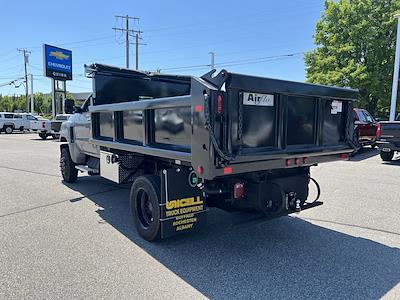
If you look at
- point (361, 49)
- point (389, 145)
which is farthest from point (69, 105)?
point (361, 49)

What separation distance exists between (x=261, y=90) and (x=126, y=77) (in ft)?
12.3

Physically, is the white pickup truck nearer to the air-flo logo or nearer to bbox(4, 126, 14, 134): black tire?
bbox(4, 126, 14, 134): black tire

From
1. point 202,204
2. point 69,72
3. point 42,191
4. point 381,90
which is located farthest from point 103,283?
point 69,72

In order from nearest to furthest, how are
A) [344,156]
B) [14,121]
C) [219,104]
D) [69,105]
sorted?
[219,104]
[344,156]
[69,105]
[14,121]

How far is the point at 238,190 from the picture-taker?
12.7ft

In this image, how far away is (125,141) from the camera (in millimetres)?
4895

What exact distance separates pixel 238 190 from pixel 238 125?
89 cm

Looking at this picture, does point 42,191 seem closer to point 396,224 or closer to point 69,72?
point 396,224

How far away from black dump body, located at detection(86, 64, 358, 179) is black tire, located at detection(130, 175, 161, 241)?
409 millimetres

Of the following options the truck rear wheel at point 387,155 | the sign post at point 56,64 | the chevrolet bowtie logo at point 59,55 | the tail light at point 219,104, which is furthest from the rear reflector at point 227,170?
the chevrolet bowtie logo at point 59,55

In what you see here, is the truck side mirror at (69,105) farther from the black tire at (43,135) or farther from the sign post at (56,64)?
the sign post at (56,64)

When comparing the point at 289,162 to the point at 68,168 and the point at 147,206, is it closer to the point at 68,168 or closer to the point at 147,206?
the point at 147,206

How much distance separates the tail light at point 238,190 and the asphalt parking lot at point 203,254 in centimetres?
34

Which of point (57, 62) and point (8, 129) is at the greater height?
point (57, 62)
